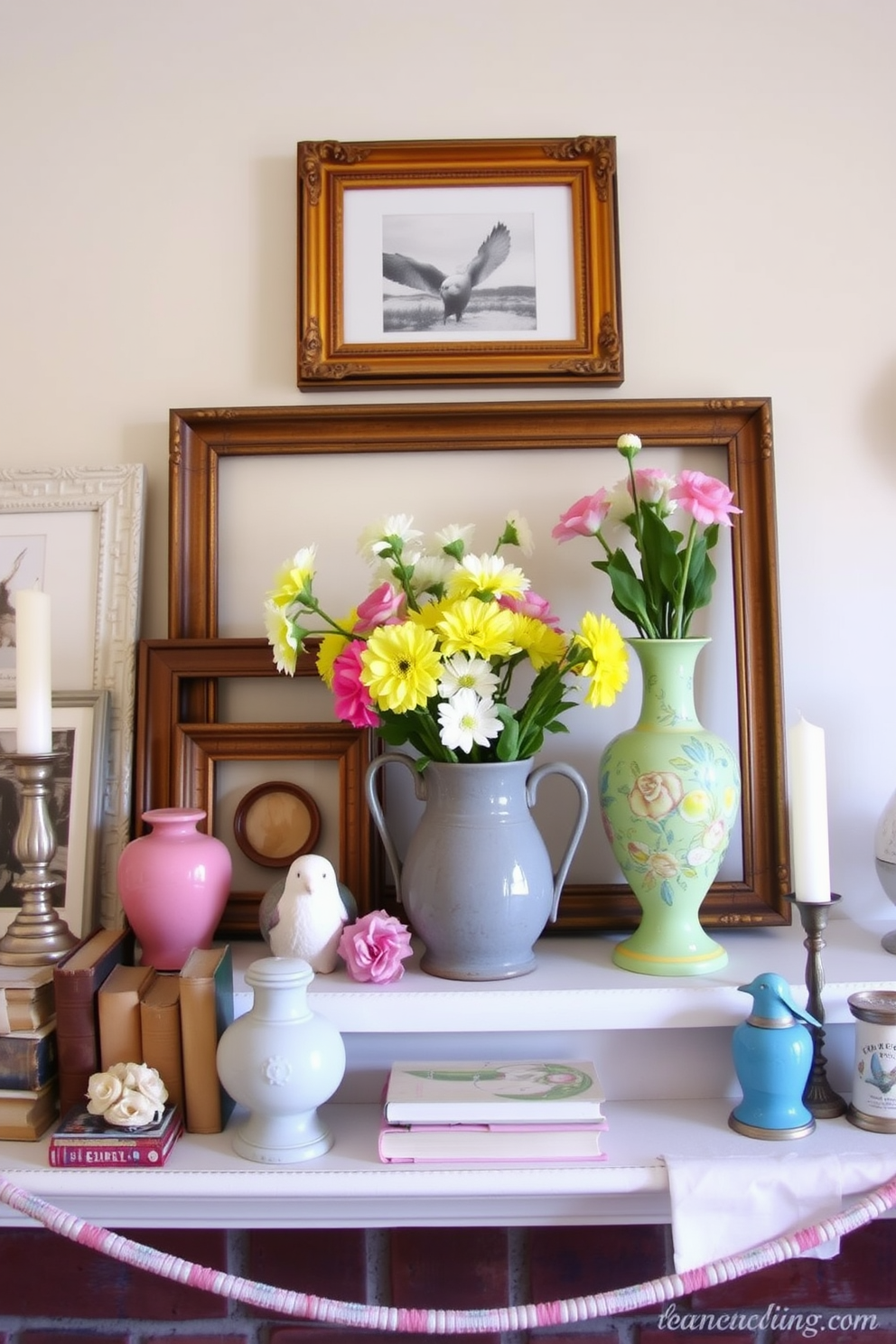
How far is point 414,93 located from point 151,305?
15.2 inches

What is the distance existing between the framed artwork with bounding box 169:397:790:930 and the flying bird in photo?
0.14 m

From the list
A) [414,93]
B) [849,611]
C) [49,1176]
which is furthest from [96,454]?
[849,611]

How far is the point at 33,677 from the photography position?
98 centimetres

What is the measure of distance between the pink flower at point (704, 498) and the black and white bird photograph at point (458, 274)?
297mm

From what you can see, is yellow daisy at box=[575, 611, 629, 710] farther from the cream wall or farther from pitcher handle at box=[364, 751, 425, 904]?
the cream wall

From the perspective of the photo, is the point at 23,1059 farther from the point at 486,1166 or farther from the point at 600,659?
the point at 600,659

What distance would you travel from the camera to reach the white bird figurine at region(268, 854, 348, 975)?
36.9 inches

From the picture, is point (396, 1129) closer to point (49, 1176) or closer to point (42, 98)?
point (49, 1176)

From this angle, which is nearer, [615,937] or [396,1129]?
[396,1129]

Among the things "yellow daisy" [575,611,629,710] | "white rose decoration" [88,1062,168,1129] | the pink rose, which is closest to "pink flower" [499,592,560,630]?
"yellow daisy" [575,611,629,710]

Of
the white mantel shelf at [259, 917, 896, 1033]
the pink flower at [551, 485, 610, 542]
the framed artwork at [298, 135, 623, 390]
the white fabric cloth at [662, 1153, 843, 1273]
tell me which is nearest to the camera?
the white fabric cloth at [662, 1153, 843, 1273]

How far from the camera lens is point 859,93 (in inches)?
46.1

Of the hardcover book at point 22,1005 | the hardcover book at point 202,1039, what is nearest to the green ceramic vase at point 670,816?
the hardcover book at point 202,1039

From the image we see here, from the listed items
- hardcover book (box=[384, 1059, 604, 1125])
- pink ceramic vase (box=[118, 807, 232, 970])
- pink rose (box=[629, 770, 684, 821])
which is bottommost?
hardcover book (box=[384, 1059, 604, 1125])
